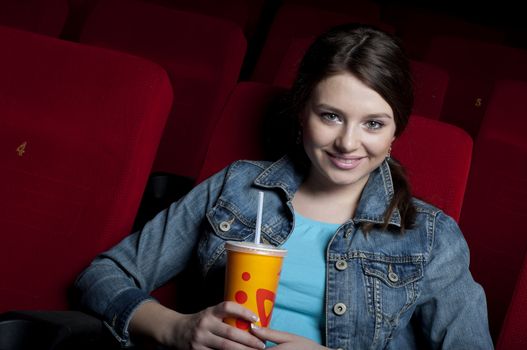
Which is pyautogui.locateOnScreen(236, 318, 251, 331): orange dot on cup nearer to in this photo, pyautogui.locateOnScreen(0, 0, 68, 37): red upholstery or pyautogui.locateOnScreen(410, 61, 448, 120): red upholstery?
pyautogui.locateOnScreen(410, 61, 448, 120): red upholstery

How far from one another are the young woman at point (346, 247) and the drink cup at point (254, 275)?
0.11 metres

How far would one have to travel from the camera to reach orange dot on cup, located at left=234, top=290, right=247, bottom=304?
2.14 feet

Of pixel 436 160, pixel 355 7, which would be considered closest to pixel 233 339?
pixel 436 160

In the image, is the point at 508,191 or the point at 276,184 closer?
the point at 276,184

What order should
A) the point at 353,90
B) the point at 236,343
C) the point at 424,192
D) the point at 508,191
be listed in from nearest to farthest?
the point at 236,343 → the point at 353,90 → the point at 424,192 → the point at 508,191

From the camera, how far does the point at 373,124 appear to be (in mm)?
825

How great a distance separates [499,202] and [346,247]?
1.44 ft

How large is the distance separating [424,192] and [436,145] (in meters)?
0.06

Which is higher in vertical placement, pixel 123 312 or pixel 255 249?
pixel 255 249

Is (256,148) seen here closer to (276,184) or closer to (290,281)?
(276,184)

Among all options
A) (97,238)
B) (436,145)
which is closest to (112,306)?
(97,238)

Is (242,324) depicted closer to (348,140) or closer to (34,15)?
(348,140)

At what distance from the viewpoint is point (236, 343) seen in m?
0.68

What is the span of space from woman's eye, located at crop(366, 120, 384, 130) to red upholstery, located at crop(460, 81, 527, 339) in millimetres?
433
